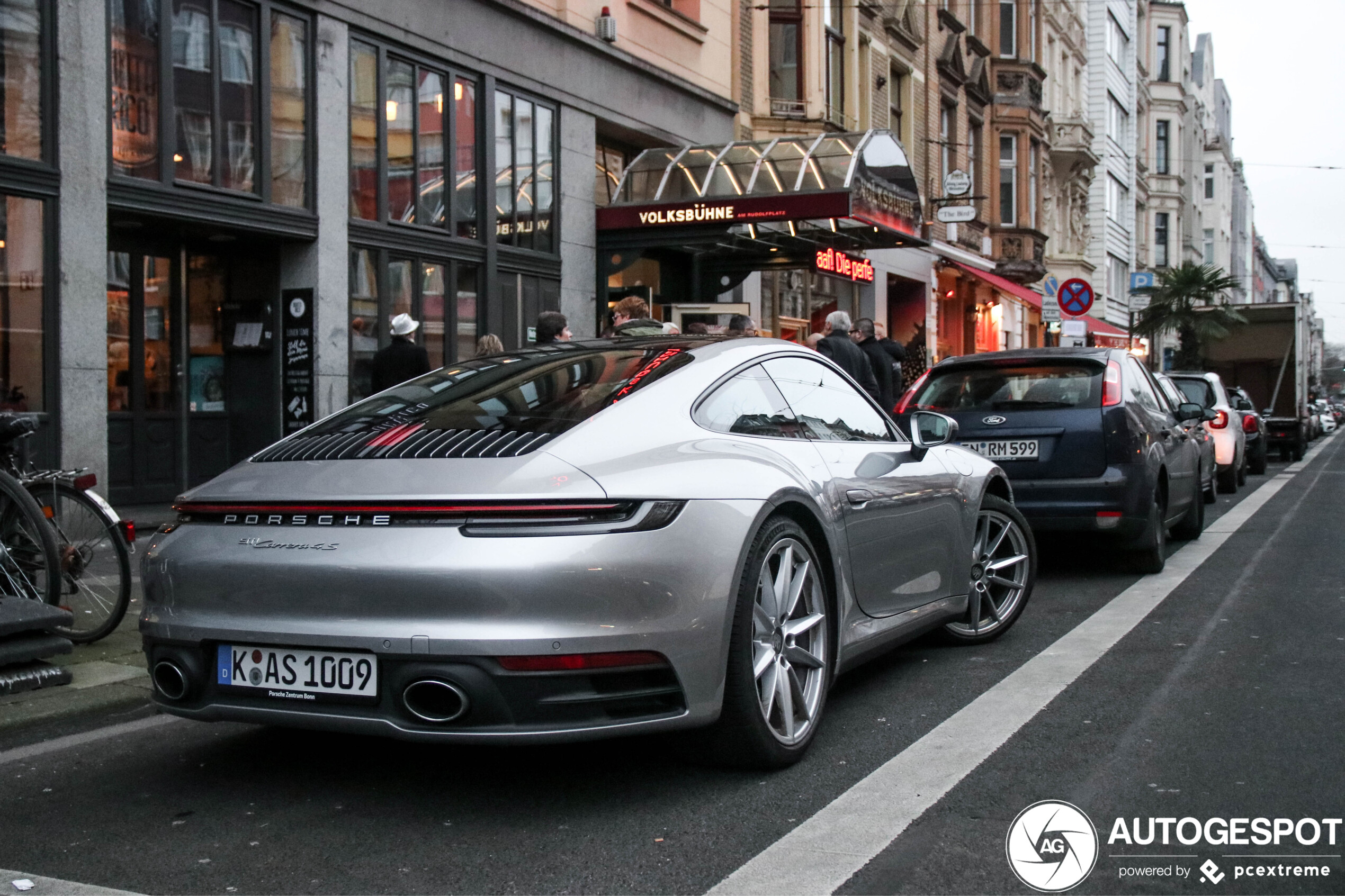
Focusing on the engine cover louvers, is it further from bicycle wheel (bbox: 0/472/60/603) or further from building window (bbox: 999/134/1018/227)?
building window (bbox: 999/134/1018/227)

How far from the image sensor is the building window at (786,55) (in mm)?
22031

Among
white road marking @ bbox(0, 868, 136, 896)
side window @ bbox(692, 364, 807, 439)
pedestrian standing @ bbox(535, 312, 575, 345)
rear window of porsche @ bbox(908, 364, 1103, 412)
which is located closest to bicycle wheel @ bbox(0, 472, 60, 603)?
white road marking @ bbox(0, 868, 136, 896)

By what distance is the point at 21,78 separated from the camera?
984 cm

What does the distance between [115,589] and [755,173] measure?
11.3m

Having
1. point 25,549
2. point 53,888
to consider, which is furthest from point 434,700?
point 25,549

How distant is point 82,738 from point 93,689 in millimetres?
622

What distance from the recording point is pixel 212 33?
1145 centimetres

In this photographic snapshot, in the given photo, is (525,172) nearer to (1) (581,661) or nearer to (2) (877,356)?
(2) (877,356)

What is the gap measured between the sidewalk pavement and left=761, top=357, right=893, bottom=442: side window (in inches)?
107

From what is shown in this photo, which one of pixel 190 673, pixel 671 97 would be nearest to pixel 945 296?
pixel 671 97

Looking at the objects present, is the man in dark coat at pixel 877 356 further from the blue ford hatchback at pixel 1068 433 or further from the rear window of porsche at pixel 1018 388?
the rear window of porsche at pixel 1018 388

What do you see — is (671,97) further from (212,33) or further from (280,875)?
(280,875)

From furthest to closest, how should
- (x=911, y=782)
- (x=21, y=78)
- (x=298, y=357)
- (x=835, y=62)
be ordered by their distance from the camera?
(x=835, y=62)
(x=298, y=357)
(x=21, y=78)
(x=911, y=782)

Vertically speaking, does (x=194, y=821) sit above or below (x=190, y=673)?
below
